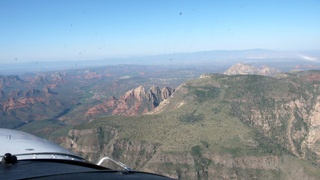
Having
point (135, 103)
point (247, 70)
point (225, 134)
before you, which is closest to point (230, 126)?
point (225, 134)

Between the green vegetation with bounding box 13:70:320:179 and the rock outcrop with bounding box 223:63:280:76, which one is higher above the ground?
the rock outcrop with bounding box 223:63:280:76

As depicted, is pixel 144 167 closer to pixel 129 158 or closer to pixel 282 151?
pixel 129 158

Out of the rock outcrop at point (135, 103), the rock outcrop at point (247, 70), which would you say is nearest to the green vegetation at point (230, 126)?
the rock outcrop at point (135, 103)

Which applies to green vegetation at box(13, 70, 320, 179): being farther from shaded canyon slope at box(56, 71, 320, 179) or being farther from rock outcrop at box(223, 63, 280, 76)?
rock outcrop at box(223, 63, 280, 76)

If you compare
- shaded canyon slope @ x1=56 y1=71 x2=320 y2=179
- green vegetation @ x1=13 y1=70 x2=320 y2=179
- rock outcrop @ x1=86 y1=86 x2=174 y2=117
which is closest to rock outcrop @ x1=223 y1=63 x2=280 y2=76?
rock outcrop @ x1=86 y1=86 x2=174 y2=117

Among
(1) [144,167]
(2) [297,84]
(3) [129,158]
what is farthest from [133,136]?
(2) [297,84]

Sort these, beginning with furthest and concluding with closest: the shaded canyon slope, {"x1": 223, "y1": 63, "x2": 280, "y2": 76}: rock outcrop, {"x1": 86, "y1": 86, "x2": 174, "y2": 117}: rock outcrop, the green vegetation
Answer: {"x1": 223, "y1": 63, "x2": 280, "y2": 76}: rock outcrop < {"x1": 86, "y1": 86, "x2": 174, "y2": 117}: rock outcrop < the green vegetation < the shaded canyon slope

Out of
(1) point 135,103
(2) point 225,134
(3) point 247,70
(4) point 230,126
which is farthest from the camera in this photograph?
(3) point 247,70

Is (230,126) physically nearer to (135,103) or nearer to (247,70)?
(135,103)
